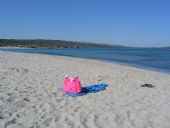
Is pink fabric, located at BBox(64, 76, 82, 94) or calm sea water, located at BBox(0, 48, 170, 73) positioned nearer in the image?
pink fabric, located at BBox(64, 76, 82, 94)

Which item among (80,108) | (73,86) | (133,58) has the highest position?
(73,86)

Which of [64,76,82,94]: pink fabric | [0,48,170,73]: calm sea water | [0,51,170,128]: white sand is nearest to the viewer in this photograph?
[0,51,170,128]: white sand

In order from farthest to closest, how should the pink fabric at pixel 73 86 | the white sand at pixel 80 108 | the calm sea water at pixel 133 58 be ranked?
the calm sea water at pixel 133 58, the pink fabric at pixel 73 86, the white sand at pixel 80 108

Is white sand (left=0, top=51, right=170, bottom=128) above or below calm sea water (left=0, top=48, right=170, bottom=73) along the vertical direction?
above

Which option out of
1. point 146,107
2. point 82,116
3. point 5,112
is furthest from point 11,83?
point 146,107

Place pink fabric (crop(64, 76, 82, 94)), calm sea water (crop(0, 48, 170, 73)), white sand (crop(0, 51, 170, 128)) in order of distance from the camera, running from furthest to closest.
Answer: calm sea water (crop(0, 48, 170, 73)) < pink fabric (crop(64, 76, 82, 94)) < white sand (crop(0, 51, 170, 128))

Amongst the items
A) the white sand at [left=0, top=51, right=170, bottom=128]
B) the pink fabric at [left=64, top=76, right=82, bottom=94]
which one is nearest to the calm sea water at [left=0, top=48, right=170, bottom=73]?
the white sand at [left=0, top=51, right=170, bottom=128]

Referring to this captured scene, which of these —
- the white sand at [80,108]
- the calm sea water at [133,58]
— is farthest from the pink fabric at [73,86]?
the calm sea water at [133,58]

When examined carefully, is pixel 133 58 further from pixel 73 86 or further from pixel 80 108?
pixel 80 108

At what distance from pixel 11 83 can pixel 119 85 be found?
4097mm

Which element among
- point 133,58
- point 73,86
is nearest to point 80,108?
point 73,86

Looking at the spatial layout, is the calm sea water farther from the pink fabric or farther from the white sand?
the pink fabric

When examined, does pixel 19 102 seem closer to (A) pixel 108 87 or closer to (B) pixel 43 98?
(B) pixel 43 98

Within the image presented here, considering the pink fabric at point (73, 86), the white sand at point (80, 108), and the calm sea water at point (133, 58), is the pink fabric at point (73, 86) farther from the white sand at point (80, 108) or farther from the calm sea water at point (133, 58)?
the calm sea water at point (133, 58)
